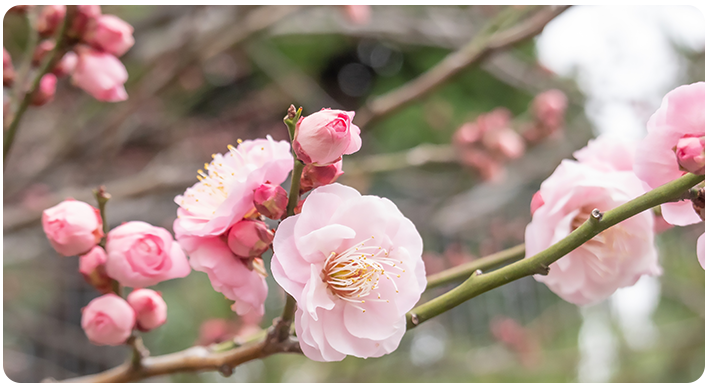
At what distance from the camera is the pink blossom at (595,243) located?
512 millimetres

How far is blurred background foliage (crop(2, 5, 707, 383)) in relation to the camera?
149 cm

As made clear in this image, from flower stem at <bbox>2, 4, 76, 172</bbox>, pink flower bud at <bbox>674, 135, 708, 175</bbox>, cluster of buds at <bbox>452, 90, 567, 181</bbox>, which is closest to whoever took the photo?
pink flower bud at <bbox>674, 135, 708, 175</bbox>

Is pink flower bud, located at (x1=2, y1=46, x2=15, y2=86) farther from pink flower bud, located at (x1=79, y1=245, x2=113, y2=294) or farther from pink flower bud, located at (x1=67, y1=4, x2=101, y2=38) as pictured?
pink flower bud, located at (x1=79, y1=245, x2=113, y2=294)

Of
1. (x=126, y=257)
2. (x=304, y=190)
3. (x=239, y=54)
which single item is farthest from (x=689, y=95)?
(x=239, y=54)

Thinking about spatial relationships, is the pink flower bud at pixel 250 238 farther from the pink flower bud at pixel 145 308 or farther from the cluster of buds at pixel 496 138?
the cluster of buds at pixel 496 138

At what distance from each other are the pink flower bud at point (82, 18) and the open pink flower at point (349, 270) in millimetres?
440

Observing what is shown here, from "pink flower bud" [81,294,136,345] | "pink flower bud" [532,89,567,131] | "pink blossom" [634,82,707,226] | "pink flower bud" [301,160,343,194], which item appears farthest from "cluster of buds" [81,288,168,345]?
"pink flower bud" [532,89,567,131]

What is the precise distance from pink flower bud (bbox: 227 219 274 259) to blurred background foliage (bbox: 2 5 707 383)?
2.99 feet

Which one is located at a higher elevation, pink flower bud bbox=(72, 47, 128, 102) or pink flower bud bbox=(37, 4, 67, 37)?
pink flower bud bbox=(37, 4, 67, 37)

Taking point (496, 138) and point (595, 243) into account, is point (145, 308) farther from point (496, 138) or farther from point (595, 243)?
point (496, 138)

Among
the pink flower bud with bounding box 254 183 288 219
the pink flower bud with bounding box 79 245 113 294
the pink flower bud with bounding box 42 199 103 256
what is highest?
the pink flower bud with bounding box 254 183 288 219

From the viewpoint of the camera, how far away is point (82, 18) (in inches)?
25.0

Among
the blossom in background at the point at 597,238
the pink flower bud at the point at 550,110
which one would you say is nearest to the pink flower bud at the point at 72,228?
the blossom in background at the point at 597,238

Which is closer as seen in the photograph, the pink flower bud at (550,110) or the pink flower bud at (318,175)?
the pink flower bud at (318,175)
